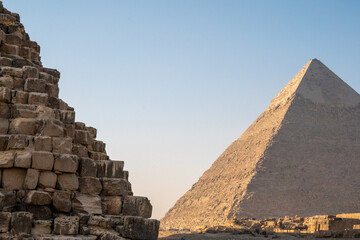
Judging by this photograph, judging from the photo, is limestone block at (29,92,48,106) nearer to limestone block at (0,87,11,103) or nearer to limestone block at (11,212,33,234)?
limestone block at (0,87,11,103)

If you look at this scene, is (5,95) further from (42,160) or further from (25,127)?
(42,160)

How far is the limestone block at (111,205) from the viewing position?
6.48 metres

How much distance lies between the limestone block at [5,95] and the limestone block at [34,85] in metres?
0.21

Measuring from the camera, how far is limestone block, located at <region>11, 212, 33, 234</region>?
226 inches

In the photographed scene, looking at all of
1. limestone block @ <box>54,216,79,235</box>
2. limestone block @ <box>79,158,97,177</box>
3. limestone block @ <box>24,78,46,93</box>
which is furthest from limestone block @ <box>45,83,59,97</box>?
limestone block @ <box>54,216,79,235</box>

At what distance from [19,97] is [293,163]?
121114 millimetres

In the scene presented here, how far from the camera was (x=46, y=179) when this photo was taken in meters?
6.03

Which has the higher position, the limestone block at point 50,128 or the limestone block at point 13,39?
the limestone block at point 13,39

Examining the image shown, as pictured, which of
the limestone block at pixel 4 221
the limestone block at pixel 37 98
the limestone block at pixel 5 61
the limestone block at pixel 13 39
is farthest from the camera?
the limestone block at pixel 13 39

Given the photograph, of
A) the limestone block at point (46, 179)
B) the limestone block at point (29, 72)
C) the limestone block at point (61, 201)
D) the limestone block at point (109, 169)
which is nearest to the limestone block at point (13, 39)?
the limestone block at point (29, 72)

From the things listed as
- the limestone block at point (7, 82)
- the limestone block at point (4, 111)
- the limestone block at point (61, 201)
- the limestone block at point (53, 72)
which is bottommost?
the limestone block at point (61, 201)

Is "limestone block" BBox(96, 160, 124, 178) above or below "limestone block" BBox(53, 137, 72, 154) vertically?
below

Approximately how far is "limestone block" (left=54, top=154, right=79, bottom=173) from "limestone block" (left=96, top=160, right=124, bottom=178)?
1.49ft

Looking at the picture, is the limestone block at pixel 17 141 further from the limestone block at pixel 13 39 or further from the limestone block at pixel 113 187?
the limestone block at pixel 13 39
